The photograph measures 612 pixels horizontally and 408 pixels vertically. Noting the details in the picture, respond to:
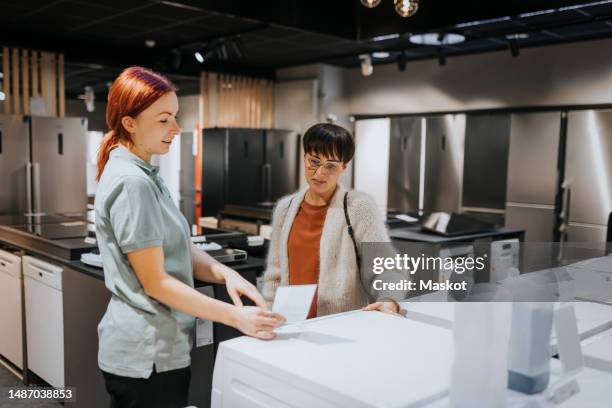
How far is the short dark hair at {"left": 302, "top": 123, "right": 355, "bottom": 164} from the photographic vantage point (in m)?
1.97

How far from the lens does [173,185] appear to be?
30.3 feet

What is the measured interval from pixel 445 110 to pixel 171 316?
5830 millimetres

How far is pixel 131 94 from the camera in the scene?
1462 millimetres

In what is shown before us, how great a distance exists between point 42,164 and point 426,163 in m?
4.32

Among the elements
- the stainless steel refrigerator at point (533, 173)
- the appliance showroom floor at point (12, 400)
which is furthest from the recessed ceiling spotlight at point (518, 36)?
the appliance showroom floor at point (12, 400)

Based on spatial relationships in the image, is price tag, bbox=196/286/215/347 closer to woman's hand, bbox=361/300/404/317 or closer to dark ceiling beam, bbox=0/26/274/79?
woman's hand, bbox=361/300/404/317

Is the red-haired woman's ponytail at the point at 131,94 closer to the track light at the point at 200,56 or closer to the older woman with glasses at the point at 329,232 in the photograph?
the older woman with glasses at the point at 329,232

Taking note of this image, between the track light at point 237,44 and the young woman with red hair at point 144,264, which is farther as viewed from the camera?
the track light at point 237,44

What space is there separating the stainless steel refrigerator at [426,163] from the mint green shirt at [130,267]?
5562 millimetres

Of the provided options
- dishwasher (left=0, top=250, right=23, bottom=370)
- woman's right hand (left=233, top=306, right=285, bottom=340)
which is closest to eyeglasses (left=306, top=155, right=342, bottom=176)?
woman's right hand (left=233, top=306, right=285, bottom=340)

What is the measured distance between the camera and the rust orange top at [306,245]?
6.62 ft

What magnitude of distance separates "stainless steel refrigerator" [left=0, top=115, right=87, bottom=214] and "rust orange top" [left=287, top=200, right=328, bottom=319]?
14.7 ft

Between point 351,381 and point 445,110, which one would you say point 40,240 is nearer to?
point 351,381

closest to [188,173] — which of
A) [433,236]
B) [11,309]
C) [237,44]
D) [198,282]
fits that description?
[237,44]
